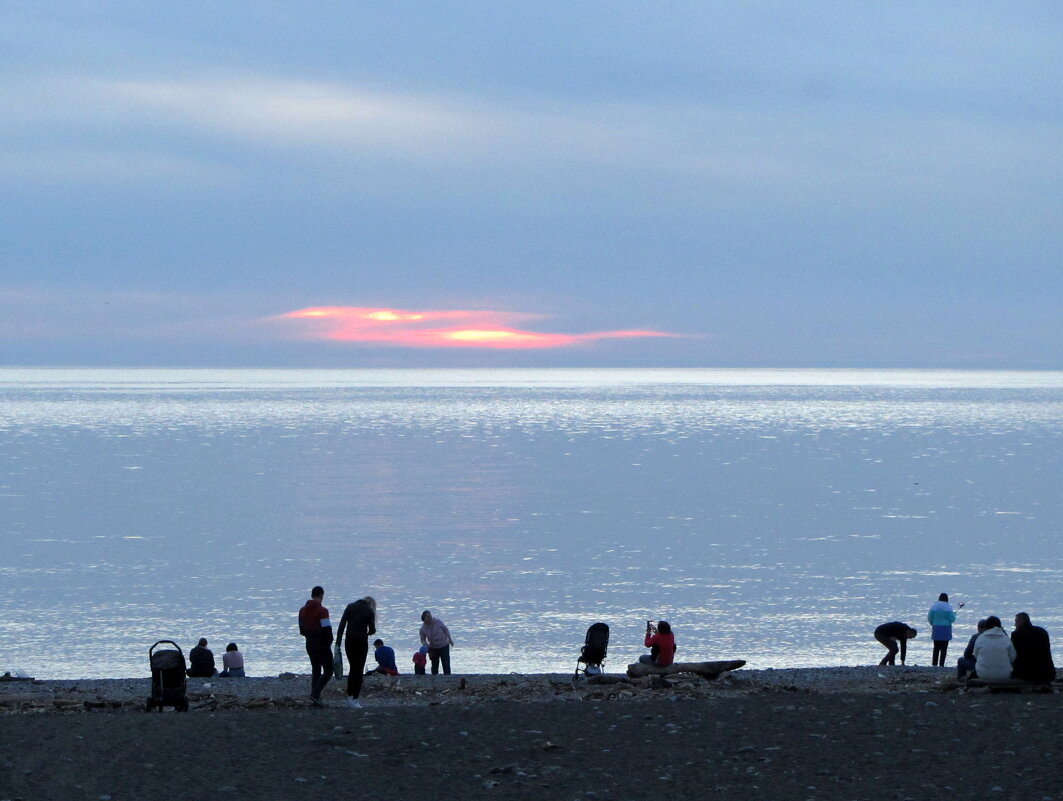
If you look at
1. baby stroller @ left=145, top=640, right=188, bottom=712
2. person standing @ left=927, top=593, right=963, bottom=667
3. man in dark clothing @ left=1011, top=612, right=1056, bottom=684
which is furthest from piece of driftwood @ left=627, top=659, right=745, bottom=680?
person standing @ left=927, top=593, right=963, bottom=667

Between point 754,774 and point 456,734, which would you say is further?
point 456,734

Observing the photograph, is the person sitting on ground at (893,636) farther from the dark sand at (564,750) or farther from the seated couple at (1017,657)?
the dark sand at (564,750)

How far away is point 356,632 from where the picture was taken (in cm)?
1681

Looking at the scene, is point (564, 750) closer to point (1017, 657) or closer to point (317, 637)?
point (317, 637)

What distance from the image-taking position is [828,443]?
123625 mm

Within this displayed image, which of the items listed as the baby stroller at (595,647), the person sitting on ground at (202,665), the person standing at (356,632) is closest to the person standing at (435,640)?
the person sitting on ground at (202,665)

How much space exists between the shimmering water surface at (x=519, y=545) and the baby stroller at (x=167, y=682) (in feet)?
43.6

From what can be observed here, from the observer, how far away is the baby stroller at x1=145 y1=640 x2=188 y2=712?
16.5m

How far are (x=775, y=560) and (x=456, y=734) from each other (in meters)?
36.8

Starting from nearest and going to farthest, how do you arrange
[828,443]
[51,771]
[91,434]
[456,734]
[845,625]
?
[51,771], [456,734], [845,625], [828,443], [91,434]

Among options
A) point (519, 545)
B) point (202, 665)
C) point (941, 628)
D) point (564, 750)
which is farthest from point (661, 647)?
point (519, 545)

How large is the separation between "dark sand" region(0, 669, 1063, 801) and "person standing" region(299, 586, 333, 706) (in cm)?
78

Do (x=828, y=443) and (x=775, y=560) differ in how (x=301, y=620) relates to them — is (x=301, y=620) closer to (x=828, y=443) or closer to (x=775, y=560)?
(x=775, y=560)

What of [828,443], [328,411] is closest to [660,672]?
[828,443]
